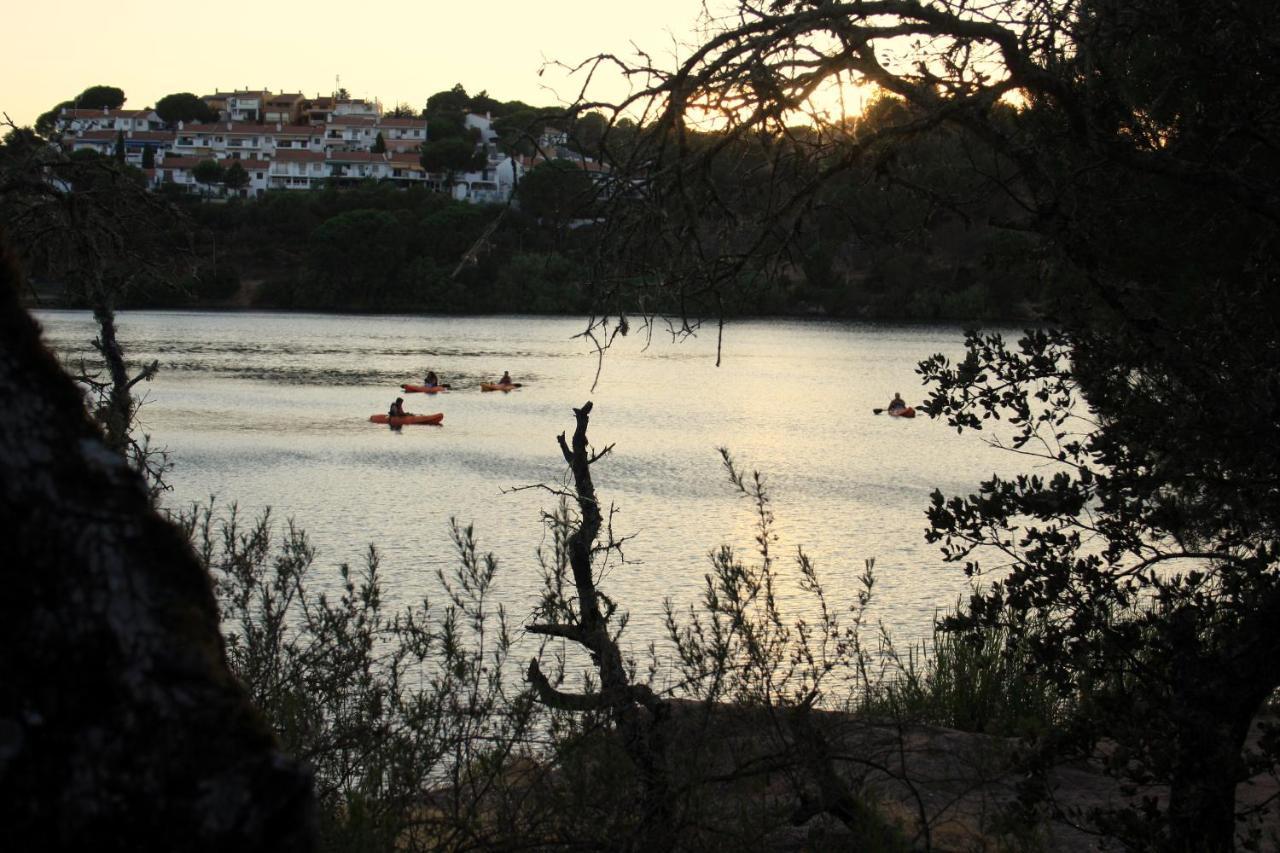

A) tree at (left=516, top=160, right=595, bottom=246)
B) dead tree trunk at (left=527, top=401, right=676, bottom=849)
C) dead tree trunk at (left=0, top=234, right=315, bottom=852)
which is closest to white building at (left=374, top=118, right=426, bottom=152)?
tree at (left=516, top=160, right=595, bottom=246)

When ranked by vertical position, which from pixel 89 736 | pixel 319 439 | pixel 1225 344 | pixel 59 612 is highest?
pixel 1225 344

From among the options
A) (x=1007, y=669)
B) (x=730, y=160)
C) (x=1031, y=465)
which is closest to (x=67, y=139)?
(x=730, y=160)

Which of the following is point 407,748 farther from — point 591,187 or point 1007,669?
point 1007,669

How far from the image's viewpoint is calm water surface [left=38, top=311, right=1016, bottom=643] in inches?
742

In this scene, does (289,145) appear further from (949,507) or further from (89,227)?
(949,507)

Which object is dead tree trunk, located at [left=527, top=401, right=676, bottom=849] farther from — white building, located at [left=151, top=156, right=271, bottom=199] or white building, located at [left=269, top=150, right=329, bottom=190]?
white building, located at [left=269, top=150, right=329, bottom=190]

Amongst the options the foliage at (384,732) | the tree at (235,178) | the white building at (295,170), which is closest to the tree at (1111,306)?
the foliage at (384,732)

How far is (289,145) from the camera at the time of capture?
6590 inches

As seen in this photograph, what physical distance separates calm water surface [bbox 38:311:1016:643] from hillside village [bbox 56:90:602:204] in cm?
7266

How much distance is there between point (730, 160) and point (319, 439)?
2996 cm

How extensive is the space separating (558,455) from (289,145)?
145 meters

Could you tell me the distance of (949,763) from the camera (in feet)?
23.7

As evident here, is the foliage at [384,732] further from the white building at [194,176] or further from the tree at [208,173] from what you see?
the tree at [208,173]

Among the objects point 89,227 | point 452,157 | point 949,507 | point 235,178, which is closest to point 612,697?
point 949,507
